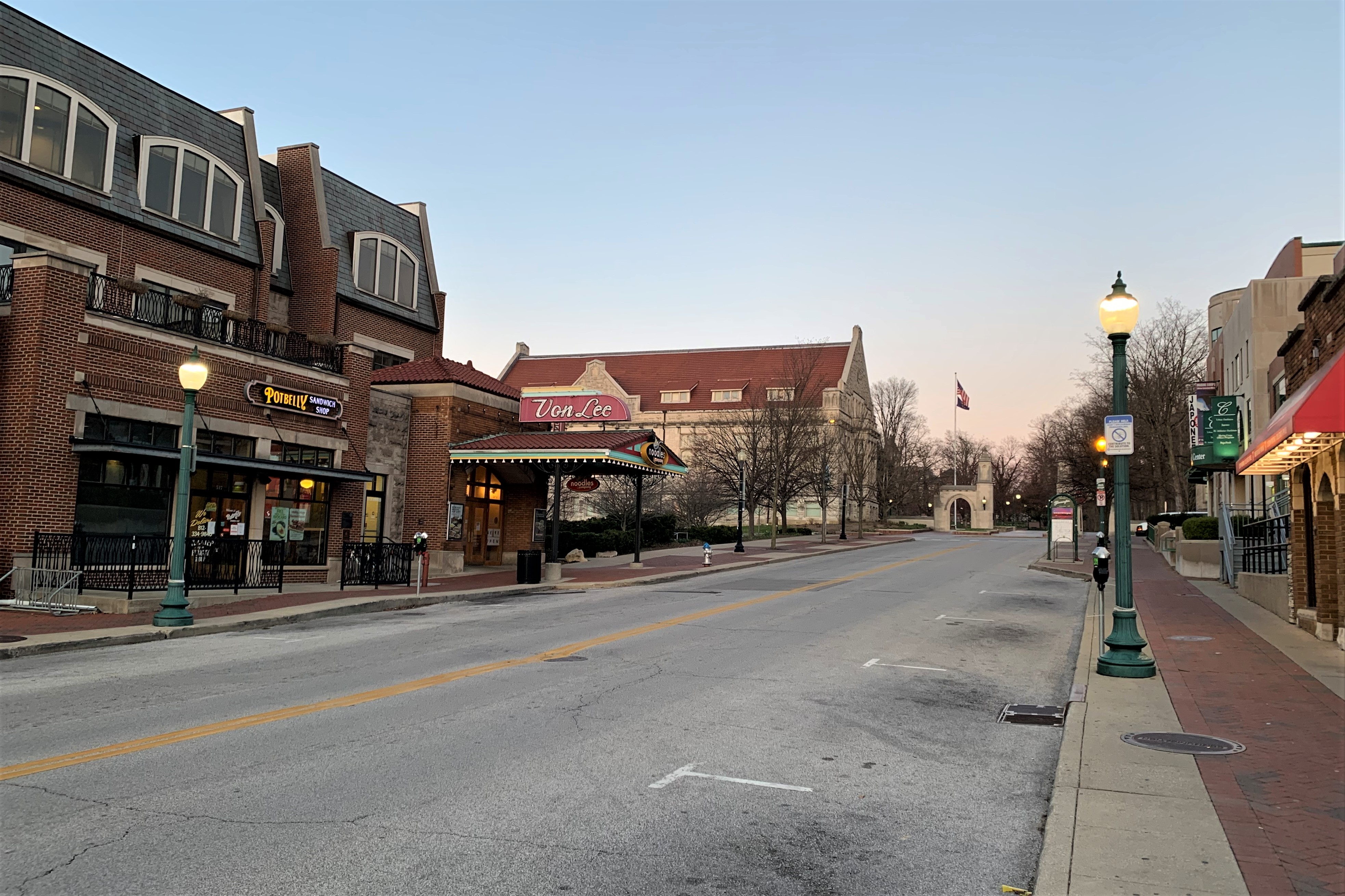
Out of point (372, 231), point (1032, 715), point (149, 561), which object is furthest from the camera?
point (372, 231)

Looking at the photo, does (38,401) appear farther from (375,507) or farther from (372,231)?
(372,231)

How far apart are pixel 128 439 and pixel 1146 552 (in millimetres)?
41238

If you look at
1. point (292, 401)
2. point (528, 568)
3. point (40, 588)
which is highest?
point (292, 401)

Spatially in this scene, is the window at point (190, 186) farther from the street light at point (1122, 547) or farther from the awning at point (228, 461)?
the street light at point (1122, 547)

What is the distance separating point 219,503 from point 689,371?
65.7 meters

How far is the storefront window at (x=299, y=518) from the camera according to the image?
75.6 feet

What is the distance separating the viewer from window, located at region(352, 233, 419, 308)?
31.7 metres

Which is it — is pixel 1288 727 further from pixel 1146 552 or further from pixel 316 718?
pixel 1146 552

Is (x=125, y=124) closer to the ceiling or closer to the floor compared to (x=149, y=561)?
closer to the ceiling

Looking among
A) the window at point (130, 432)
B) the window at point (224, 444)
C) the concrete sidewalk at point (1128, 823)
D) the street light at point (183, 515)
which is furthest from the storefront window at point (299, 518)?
the concrete sidewalk at point (1128, 823)

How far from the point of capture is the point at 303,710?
8.77m

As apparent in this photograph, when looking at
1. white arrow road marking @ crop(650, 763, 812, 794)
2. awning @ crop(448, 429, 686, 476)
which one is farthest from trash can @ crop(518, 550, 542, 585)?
white arrow road marking @ crop(650, 763, 812, 794)

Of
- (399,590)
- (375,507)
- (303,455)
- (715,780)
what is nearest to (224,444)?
(303,455)

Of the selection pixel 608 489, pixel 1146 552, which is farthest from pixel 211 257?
pixel 1146 552
